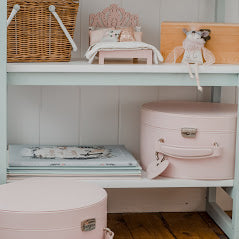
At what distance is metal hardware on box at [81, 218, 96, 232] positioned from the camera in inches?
56.6

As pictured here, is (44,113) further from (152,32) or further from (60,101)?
(152,32)

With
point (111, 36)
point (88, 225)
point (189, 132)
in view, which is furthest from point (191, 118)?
point (88, 225)

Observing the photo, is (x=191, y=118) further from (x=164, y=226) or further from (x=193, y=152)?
(x=164, y=226)

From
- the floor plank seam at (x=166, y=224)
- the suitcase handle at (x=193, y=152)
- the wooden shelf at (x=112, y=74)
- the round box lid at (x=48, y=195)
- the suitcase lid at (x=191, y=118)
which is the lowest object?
the floor plank seam at (x=166, y=224)

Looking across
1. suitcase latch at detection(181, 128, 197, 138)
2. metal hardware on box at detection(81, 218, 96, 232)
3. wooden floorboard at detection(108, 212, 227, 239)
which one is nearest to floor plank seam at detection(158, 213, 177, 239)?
wooden floorboard at detection(108, 212, 227, 239)

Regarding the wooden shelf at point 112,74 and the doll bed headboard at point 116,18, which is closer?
the wooden shelf at point 112,74

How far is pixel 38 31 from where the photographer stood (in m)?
1.74

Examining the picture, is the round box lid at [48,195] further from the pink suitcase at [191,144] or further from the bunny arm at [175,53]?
the bunny arm at [175,53]

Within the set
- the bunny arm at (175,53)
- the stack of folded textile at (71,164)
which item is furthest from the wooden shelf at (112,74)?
the stack of folded textile at (71,164)

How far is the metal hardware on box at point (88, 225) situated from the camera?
144cm

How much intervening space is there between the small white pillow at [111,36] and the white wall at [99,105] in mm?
209

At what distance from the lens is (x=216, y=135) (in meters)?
1.76

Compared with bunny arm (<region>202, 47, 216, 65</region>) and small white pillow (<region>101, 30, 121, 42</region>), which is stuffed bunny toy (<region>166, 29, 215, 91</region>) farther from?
small white pillow (<region>101, 30, 121, 42</region>)

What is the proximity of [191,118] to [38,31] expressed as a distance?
56cm
